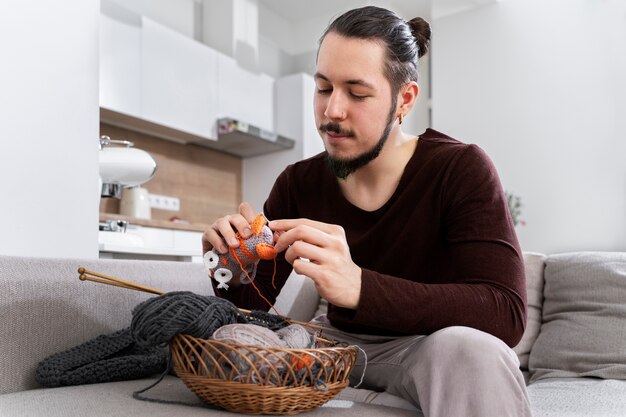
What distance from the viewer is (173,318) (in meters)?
0.84

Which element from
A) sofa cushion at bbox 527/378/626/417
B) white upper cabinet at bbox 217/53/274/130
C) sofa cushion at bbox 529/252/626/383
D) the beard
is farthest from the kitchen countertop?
sofa cushion at bbox 527/378/626/417

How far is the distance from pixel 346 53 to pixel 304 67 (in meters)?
4.41

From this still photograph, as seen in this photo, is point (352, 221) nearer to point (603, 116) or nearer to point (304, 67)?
point (603, 116)

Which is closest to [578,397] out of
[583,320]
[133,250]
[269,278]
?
[583,320]

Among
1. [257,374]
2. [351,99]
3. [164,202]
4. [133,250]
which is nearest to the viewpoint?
[257,374]

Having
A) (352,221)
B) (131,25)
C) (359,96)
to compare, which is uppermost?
(131,25)

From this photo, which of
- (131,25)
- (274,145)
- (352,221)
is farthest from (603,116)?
(352,221)

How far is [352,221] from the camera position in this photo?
4.28 ft

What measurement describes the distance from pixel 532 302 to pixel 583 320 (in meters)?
0.16

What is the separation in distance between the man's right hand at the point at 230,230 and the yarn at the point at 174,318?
0.54 ft

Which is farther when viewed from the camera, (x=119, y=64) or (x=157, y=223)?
(x=119, y=64)

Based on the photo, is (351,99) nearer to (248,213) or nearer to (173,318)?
(248,213)

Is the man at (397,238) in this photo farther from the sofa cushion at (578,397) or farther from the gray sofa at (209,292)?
the sofa cushion at (578,397)

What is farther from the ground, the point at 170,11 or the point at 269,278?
the point at 170,11
